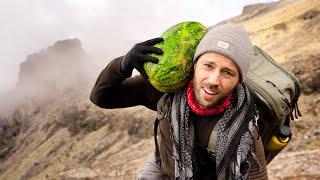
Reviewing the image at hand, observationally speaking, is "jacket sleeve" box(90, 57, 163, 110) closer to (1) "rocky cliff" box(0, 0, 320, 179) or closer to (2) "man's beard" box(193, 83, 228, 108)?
(2) "man's beard" box(193, 83, 228, 108)

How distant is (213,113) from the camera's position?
3896 mm

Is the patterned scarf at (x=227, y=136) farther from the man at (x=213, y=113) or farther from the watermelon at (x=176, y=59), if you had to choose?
the watermelon at (x=176, y=59)

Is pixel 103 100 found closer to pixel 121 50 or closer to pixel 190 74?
pixel 190 74

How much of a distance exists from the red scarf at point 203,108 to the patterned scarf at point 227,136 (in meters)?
0.04

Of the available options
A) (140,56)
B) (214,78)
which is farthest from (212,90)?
(140,56)

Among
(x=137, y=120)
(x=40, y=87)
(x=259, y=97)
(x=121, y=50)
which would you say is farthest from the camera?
(x=121, y=50)

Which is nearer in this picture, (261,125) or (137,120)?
(261,125)

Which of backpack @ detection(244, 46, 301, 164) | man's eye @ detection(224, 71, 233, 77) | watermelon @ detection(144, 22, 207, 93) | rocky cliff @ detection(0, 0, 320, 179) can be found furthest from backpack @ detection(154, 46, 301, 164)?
rocky cliff @ detection(0, 0, 320, 179)

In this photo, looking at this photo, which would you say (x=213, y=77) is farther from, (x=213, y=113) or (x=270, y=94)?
(x=270, y=94)

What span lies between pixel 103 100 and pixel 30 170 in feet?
198

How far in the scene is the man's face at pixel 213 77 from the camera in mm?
3760

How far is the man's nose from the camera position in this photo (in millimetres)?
3719

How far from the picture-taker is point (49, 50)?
469 feet

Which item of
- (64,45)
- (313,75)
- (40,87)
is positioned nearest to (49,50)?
(64,45)
